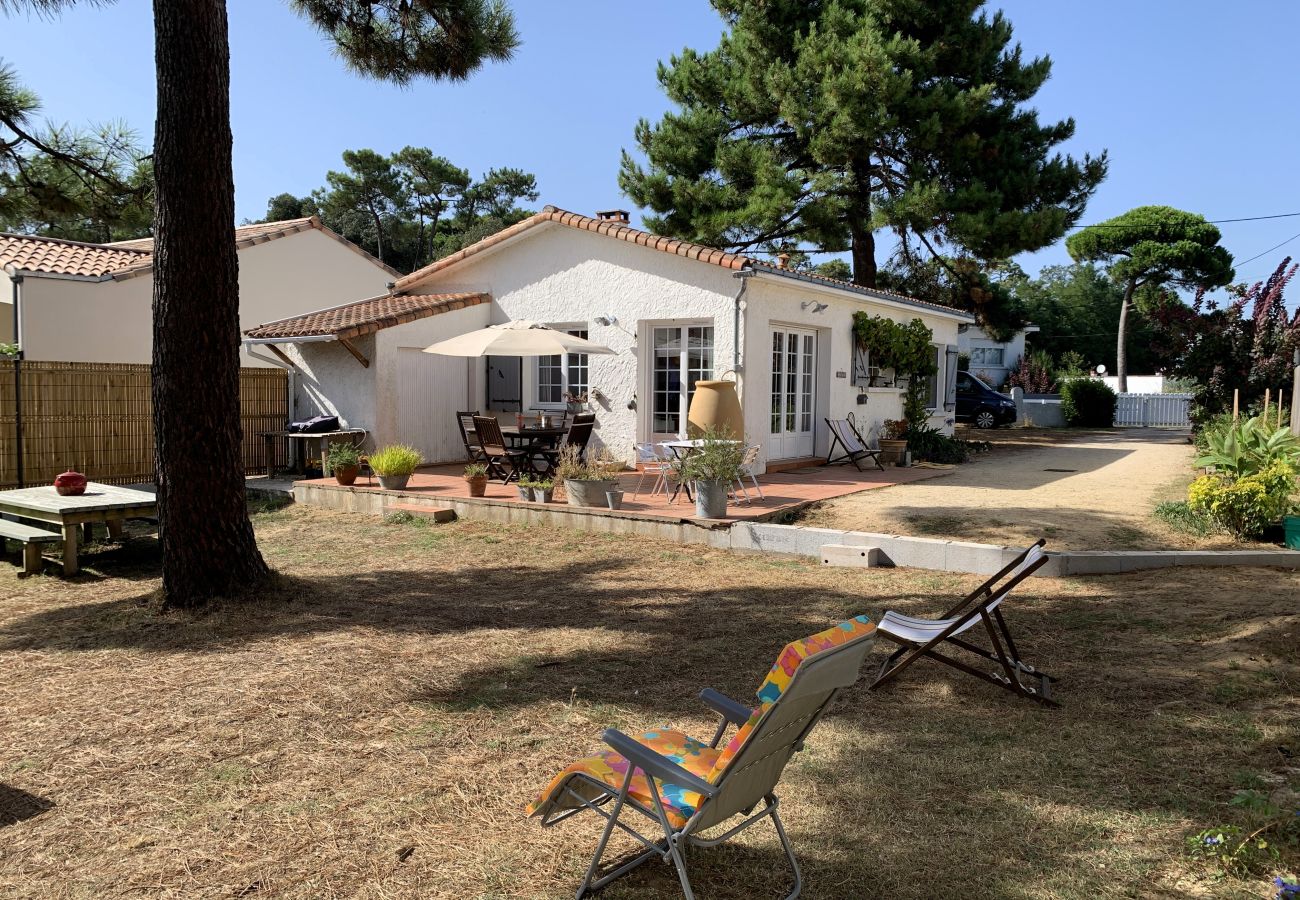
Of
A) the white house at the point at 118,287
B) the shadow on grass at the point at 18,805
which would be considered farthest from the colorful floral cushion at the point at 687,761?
the white house at the point at 118,287

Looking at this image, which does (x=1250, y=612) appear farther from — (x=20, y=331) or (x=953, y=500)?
(x=20, y=331)

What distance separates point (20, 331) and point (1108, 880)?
16251mm

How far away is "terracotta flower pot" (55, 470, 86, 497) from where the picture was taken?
8500 millimetres

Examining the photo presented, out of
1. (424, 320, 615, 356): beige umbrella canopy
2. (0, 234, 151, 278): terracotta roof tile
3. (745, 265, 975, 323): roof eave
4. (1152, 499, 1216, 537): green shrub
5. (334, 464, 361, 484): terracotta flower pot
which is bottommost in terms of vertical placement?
(1152, 499, 1216, 537): green shrub

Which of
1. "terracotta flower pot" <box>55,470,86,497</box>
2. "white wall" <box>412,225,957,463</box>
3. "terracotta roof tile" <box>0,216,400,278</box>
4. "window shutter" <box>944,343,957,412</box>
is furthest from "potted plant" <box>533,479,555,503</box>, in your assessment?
"window shutter" <box>944,343,957,412</box>

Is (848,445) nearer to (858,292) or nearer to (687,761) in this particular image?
(858,292)

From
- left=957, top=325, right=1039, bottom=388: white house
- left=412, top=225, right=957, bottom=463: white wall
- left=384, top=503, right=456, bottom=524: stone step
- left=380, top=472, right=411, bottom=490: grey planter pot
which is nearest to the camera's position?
left=384, top=503, right=456, bottom=524: stone step

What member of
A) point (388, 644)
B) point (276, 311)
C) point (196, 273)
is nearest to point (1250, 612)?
point (388, 644)

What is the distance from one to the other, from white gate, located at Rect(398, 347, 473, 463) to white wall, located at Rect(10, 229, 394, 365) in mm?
2475

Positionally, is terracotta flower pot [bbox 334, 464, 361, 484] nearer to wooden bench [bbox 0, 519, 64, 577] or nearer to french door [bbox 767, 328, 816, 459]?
wooden bench [bbox 0, 519, 64, 577]

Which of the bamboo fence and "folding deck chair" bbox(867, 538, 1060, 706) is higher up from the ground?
the bamboo fence

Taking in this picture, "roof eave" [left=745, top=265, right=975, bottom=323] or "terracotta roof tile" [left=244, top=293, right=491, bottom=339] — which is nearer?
"roof eave" [left=745, top=265, right=975, bottom=323]

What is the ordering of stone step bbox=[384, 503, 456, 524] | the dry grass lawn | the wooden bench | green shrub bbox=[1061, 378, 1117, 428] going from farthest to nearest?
1. green shrub bbox=[1061, 378, 1117, 428]
2. stone step bbox=[384, 503, 456, 524]
3. the wooden bench
4. the dry grass lawn

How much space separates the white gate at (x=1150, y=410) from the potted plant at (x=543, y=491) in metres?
25.9
